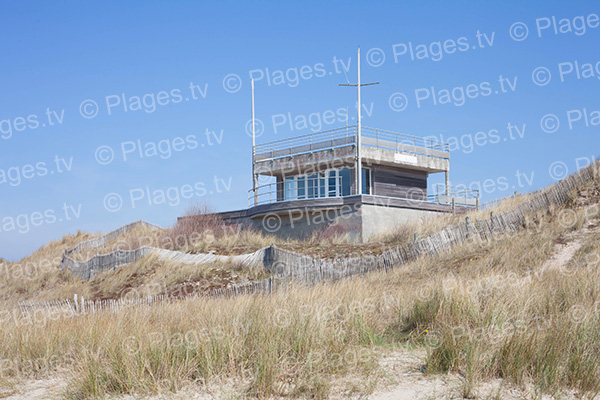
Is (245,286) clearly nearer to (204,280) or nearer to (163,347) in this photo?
(204,280)

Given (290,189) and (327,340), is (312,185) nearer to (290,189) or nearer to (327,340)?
(290,189)

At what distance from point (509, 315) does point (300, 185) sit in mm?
27945

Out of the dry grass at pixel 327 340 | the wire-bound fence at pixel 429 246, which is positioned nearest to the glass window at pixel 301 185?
the wire-bound fence at pixel 429 246

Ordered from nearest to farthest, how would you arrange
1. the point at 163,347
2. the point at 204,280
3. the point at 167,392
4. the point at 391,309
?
1. the point at 167,392
2. the point at 163,347
3. the point at 391,309
4. the point at 204,280

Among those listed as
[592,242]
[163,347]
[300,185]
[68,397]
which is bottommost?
[68,397]

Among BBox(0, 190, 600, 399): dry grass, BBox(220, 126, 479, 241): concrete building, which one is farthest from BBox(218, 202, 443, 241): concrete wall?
BBox(0, 190, 600, 399): dry grass

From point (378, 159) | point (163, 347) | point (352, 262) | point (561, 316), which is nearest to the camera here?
point (163, 347)

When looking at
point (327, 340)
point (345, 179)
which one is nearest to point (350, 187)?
point (345, 179)

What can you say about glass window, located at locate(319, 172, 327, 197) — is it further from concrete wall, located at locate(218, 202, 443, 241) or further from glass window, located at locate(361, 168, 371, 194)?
concrete wall, located at locate(218, 202, 443, 241)

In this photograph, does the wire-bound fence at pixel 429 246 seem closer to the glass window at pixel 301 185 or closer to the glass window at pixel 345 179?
the glass window at pixel 345 179

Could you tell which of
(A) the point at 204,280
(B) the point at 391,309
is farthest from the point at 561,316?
(A) the point at 204,280

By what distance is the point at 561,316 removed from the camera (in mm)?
6070

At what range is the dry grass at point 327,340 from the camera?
5152 millimetres

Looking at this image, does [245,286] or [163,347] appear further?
[245,286]
